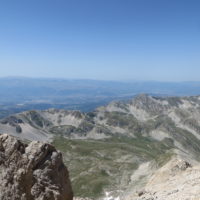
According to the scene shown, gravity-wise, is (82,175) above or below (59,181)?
below

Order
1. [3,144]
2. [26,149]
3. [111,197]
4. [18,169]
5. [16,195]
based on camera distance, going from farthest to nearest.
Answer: [111,197]
[26,149]
[3,144]
[18,169]
[16,195]

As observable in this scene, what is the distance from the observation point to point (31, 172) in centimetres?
2630

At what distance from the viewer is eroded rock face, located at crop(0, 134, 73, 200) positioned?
2429 centimetres

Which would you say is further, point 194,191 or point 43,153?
point 194,191

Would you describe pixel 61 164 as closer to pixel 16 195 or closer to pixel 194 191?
pixel 16 195

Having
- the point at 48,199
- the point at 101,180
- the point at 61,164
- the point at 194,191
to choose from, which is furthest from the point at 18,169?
the point at 101,180

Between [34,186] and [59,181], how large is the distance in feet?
11.7

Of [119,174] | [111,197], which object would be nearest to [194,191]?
[111,197]

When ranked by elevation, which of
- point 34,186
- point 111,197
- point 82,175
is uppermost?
point 34,186

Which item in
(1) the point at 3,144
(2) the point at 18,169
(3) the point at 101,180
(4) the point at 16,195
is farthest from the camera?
(3) the point at 101,180

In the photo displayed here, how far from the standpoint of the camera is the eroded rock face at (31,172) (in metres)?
24.3

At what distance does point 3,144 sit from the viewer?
27.0 m

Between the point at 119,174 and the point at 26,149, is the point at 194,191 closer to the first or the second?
the point at 26,149

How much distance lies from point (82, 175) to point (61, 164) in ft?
556
